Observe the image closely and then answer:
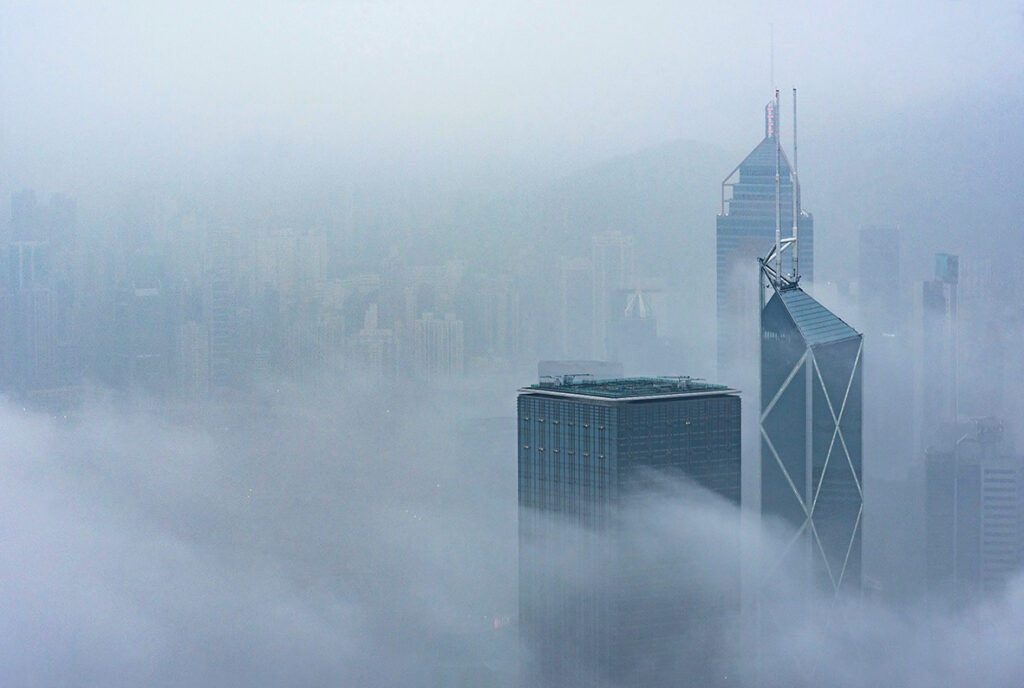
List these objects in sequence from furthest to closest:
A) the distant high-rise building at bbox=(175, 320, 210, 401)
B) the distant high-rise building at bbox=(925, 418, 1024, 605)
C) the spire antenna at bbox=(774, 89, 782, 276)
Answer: the distant high-rise building at bbox=(925, 418, 1024, 605) < the spire antenna at bbox=(774, 89, 782, 276) < the distant high-rise building at bbox=(175, 320, 210, 401)

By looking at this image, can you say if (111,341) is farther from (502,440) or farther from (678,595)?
(678,595)

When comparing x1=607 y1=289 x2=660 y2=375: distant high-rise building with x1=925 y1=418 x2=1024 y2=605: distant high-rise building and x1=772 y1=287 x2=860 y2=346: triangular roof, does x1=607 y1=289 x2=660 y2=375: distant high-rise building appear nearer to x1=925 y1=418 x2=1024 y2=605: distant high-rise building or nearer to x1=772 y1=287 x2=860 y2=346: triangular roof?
x1=772 y1=287 x2=860 y2=346: triangular roof

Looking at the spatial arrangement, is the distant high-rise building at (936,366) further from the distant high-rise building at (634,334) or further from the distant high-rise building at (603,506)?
the distant high-rise building at (603,506)

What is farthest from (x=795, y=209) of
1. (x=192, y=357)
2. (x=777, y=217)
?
(x=192, y=357)

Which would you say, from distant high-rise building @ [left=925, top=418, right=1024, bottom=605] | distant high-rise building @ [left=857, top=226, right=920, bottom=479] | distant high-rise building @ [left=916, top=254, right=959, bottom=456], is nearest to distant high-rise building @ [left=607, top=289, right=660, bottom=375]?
distant high-rise building @ [left=857, top=226, right=920, bottom=479]

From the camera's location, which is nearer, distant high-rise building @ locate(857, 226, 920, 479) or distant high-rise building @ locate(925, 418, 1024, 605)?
distant high-rise building @ locate(857, 226, 920, 479)

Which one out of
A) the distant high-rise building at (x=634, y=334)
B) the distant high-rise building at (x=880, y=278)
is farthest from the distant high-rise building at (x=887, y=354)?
the distant high-rise building at (x=634, y=334)

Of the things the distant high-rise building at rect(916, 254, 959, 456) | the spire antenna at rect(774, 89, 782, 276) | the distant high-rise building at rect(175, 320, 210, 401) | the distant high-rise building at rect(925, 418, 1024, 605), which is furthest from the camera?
the distant high-rise building at rect(925, 418, 1024, 605)

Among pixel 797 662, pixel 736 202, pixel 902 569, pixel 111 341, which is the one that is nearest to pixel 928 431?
pixel 902 569
